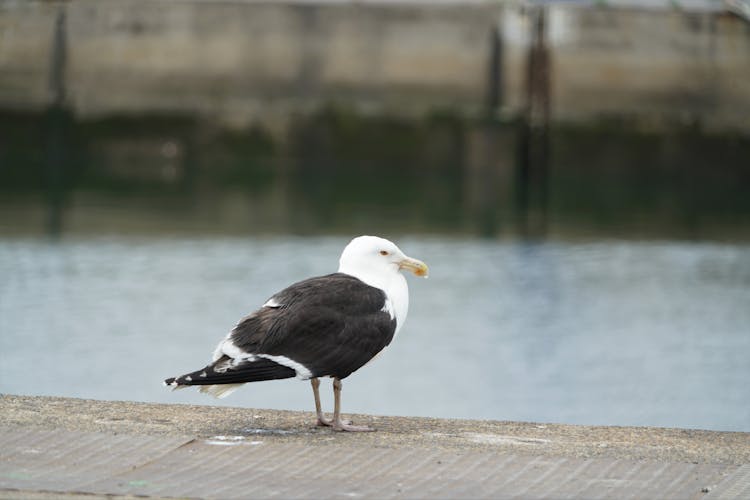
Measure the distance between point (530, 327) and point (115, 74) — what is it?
1270 cm

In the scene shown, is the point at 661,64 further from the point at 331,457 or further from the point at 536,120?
the point at 331,457

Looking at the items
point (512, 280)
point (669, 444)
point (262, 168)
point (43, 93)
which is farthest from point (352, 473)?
point (43, 93)

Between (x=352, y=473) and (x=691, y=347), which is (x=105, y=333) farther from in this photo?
(x=352, y=473)

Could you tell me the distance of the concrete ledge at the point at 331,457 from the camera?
15.1ft

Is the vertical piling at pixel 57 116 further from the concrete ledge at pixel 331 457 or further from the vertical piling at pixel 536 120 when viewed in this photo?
the concrete ledge at pixel 331 457

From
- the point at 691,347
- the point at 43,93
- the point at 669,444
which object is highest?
the point at 43,93

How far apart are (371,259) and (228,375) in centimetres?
90

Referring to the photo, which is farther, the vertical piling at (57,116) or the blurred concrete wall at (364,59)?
the vertical piling at (57,116)

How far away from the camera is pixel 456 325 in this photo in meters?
15.4

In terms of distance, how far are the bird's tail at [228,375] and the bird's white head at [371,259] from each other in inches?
24.5

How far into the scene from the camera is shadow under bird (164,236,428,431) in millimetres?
5379

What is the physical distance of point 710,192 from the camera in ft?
83.5

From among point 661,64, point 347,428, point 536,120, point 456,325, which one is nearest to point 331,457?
point 347,428

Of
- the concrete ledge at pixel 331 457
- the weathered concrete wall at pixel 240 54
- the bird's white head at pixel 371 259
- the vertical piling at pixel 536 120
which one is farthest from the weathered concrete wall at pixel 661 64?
the concrete ledge at pixel 331 457
